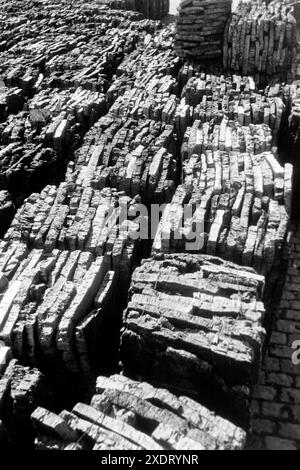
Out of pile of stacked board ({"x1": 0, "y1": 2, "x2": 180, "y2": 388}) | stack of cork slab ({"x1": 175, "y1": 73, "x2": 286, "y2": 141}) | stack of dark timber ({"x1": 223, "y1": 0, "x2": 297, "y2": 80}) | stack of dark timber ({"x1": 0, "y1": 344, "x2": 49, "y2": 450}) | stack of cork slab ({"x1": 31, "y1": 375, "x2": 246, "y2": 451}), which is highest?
stack of dark timber ({"x1": 223, "y1": 0, "x2": 297, "y2": 80})

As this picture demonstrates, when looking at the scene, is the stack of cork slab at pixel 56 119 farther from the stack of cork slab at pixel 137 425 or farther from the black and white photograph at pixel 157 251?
the stack of cork slab at pixel 137 425

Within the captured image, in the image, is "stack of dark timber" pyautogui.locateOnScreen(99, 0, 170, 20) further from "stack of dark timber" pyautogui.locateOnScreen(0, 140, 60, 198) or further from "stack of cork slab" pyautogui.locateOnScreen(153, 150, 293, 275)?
"stack of cork slab" pyautogui.locateOnScreen(153, 150, 293, 275)

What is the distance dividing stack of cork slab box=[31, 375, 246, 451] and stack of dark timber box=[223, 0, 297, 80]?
11.0 meters

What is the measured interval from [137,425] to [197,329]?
1448mm

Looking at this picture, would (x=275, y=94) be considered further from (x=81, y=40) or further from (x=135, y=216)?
(x=81, y=40)

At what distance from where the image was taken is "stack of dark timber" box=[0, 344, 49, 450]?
247 inches

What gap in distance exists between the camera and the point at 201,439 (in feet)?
17.6

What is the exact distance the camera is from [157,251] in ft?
26.5

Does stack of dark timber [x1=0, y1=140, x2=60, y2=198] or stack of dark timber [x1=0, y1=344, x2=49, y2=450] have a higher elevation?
stack of dark timber [x1=0, y1=140, x2=60, y2=198]

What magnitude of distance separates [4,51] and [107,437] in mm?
14298

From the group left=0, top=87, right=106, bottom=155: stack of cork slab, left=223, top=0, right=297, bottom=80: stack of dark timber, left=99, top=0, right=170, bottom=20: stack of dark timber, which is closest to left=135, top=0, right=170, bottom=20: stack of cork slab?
left=99, top=0, right=170, bottom=20: stack of dark timber

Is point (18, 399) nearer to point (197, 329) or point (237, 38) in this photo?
point (197, 329)

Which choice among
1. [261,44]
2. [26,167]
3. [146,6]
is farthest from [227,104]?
[146,6]

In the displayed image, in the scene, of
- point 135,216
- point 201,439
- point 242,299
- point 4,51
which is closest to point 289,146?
point 135,216
